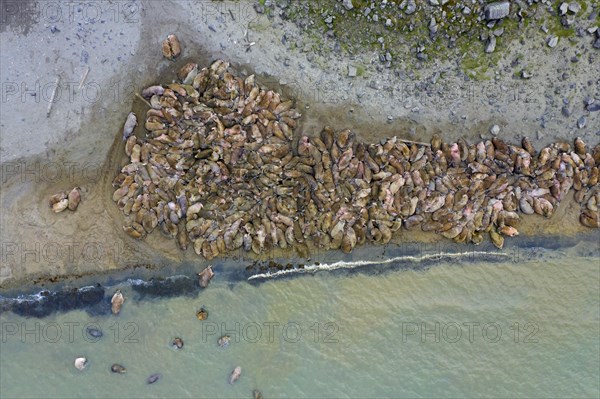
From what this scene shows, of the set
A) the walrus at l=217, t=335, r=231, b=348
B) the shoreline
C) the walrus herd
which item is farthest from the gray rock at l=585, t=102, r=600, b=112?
the walrus at l=217, t=335, r=231, b=348

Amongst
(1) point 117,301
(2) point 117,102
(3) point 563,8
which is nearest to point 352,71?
(3) point 563,8

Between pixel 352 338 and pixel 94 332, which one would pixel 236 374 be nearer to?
pixel 352 338

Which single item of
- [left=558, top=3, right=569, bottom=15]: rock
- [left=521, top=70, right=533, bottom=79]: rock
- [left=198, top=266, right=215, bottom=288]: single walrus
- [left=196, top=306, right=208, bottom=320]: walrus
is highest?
[left=558, top=3, right=569, bottom=15]: rock

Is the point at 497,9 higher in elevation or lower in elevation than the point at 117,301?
higher

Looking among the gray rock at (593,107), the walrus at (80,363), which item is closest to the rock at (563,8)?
the gray rock at (593,107)

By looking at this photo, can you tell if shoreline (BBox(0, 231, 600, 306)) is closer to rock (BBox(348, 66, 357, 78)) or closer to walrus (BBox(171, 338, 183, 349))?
walrus (BBox(171, 338, 183, 349))

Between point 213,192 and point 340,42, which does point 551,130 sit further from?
point 213,192
